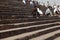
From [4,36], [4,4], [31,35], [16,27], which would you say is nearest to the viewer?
[4,36]

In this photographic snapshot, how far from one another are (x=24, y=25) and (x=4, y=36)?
5.38ft

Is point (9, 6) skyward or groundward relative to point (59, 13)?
skyward

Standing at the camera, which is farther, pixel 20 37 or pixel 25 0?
pixel 25 0

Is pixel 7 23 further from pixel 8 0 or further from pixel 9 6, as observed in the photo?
pixel 8 0

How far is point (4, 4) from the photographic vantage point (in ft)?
28.9

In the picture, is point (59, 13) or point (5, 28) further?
point (59, 13)

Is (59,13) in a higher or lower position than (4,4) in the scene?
lower

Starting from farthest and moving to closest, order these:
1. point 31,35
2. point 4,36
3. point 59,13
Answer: point 59,13
point 31,35
point 4,36

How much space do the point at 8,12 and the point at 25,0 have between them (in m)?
4.69

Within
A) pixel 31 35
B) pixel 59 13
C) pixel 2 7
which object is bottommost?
pixel 59 13

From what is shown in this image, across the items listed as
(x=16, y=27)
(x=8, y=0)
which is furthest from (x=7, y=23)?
(x=8, y=0)

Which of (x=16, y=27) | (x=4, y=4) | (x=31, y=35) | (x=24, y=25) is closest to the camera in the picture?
(x=31, y=35)

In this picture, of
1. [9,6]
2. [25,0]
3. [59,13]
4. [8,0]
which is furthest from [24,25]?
[59,13]

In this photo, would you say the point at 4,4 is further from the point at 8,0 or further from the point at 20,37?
the point at 20,37
